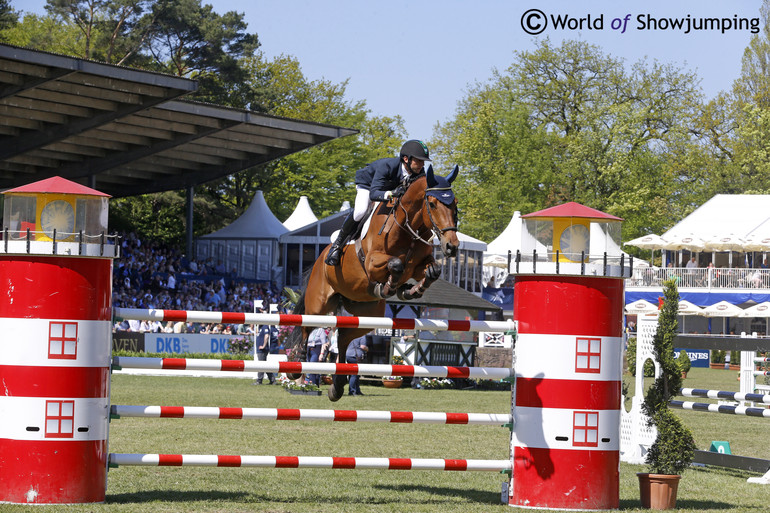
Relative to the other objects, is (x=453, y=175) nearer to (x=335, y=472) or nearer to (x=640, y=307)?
(x=335, y=472)

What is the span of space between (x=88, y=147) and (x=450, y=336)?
53.6ft

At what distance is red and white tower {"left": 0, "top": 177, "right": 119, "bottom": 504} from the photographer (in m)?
6.25

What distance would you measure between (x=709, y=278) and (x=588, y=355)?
37139mm

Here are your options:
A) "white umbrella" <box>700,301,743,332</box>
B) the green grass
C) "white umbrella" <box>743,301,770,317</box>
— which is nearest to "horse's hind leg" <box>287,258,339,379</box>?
the green grass

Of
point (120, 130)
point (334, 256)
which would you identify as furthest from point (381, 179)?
point (120, 130)

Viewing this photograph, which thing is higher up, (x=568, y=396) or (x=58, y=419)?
(x=568, y=396)

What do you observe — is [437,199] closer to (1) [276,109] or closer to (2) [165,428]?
(2) [165,428]

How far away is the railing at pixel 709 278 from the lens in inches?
1628

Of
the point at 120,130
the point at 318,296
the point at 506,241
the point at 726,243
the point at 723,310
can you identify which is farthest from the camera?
the point at 506,241

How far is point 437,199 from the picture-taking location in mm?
7961

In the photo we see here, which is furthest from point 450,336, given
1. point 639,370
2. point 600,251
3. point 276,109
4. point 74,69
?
point 276,109

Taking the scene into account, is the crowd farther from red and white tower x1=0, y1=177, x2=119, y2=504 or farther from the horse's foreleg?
red and white tower x1=0, y1=177, x2=119, y2=504

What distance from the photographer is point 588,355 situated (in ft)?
22.2

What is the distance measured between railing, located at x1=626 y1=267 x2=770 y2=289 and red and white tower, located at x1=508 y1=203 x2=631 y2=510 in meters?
35.5
